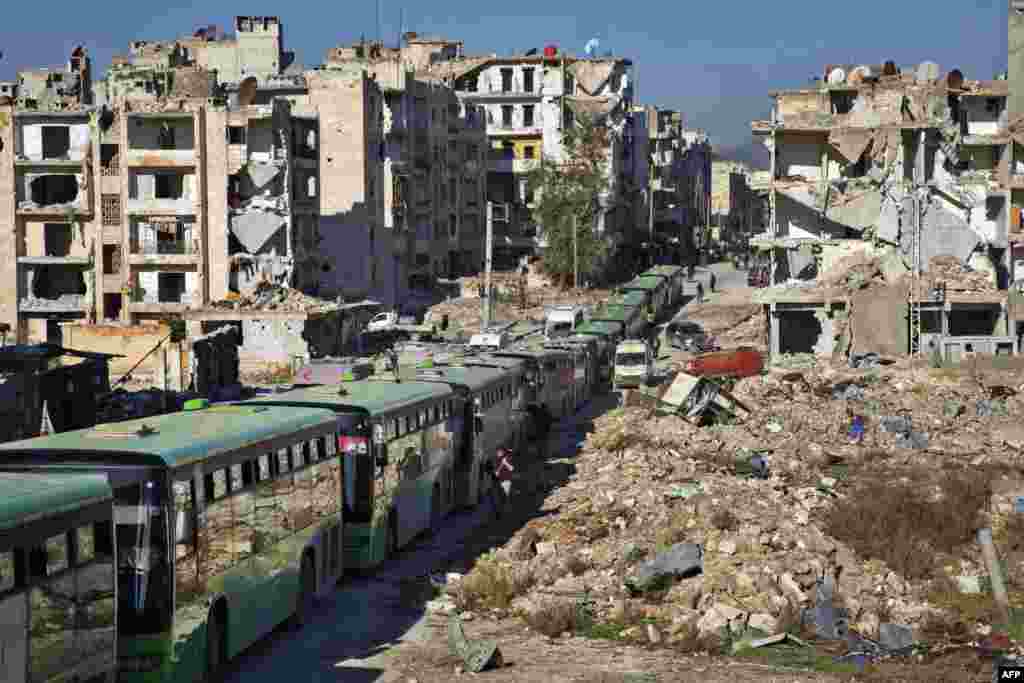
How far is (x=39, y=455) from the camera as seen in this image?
605 inches

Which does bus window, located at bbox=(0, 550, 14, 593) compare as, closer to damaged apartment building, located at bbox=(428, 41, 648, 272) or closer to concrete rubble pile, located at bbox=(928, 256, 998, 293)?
concrete rubble pile, located at bbox=(928, 256, 998, 293)

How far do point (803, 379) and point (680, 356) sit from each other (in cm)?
1683

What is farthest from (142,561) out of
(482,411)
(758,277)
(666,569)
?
(758,277)

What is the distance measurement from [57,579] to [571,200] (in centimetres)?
8652

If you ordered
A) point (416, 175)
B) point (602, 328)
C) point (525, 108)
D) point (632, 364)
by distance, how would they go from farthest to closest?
point (525, 108)
point (416, 175)
point (602, 328)
point (632, 364)

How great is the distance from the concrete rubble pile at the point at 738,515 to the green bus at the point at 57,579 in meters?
8.21

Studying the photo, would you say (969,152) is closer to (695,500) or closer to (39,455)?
(695,500)

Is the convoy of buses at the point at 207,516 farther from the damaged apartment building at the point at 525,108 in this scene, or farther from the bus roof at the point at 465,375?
the damaged apartment building at the point at 525,108

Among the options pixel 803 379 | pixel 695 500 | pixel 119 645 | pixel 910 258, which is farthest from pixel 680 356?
pixel 119 645

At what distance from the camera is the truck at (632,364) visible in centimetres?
5931

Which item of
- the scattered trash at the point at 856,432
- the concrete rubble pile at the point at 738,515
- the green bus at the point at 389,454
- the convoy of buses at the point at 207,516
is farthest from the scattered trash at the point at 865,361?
the green bus at the point at 389,454

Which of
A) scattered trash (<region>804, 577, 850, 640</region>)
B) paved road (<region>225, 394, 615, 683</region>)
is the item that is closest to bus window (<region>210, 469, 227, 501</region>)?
paved road (<region>225, 394, 615, 683</region>)

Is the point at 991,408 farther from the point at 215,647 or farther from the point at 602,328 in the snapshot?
the point at 215,647

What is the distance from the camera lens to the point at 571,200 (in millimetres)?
98812
